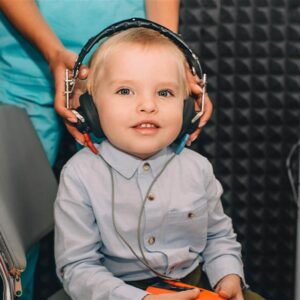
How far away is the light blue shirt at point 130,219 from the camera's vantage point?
41.2 inches

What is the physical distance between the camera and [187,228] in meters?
1.10

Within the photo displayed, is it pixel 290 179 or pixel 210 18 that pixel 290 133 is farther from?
pixel 210 18

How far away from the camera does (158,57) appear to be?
3.40 ft

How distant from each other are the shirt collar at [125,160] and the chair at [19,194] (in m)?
0.17

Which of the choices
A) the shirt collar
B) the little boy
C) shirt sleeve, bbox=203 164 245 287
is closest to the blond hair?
the little boy

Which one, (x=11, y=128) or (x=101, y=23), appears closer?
(x=11, y=128)

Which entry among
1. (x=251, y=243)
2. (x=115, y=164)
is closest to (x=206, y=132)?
(x=251, y=243)

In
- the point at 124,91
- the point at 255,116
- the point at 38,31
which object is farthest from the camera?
the point at 255,116

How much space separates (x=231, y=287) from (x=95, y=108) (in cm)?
42

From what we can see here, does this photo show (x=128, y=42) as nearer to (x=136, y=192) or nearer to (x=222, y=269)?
(x=136, y=192)

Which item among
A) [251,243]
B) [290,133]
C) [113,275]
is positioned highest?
[290,133]

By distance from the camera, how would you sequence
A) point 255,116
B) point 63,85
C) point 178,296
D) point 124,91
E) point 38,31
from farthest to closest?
1. point 255,116
2. point 38,31
3. point 63,85
4. point 124,91
5. point 178,296

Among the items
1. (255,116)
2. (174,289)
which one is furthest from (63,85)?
(255,116)

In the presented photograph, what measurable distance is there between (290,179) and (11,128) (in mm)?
810
